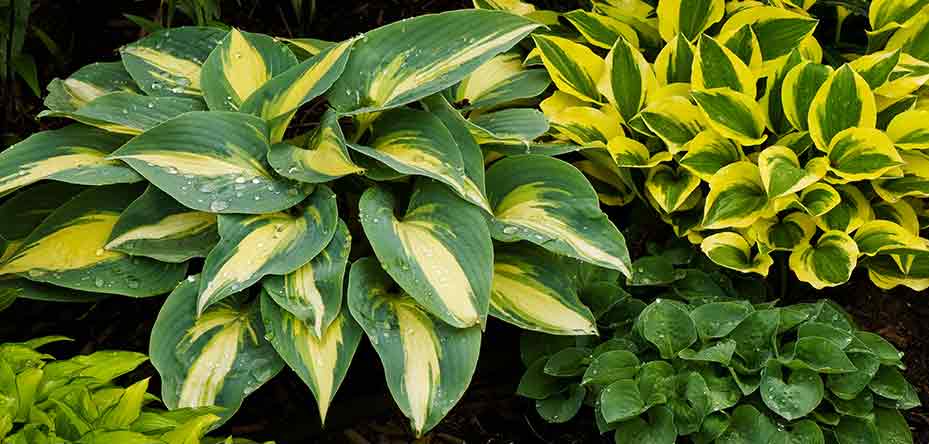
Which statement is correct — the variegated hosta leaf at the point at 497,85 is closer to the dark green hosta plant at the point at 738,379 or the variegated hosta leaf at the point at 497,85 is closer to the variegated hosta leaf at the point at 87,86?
the dark green hosta plant at the point at 738,379

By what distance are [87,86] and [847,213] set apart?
177cm

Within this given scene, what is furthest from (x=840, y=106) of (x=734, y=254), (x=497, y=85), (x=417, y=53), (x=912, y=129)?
(x=417, y=53)

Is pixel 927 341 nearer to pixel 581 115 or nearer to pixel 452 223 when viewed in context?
pixel 581 115

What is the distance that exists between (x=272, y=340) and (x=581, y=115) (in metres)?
0.97

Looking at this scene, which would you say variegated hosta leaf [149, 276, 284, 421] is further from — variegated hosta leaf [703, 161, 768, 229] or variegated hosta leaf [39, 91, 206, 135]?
variegated hosta leaf [703, 161, 768, 229]

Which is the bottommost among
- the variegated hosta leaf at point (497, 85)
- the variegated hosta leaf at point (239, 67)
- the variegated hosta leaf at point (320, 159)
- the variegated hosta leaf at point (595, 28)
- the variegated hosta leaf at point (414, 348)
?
the variegated hosta leaf at point (414, 348)

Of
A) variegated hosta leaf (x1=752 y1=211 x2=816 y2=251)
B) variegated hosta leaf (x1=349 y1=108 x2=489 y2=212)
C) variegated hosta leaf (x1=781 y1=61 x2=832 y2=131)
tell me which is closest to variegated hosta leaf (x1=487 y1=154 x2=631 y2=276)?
variegated hosta leaf (x1=349 y1=108 x2=489 y2=212)

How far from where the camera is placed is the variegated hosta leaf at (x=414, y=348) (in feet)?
6.09

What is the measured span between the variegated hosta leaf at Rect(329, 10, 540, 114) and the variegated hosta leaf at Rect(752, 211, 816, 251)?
0.74 meters

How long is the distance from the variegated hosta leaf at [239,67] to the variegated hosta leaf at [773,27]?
1121mm

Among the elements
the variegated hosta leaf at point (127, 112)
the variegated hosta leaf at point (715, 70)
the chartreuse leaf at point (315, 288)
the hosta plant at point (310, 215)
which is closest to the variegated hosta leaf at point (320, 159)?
the hosta plant at point (310, 215)

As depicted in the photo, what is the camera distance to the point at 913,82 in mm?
2357

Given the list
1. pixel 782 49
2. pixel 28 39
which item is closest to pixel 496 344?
pixel 782 49

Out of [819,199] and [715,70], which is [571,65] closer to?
[715,70]
